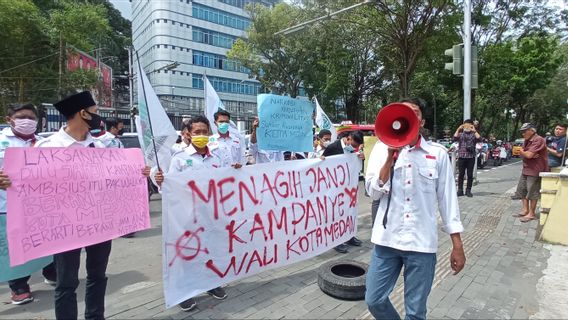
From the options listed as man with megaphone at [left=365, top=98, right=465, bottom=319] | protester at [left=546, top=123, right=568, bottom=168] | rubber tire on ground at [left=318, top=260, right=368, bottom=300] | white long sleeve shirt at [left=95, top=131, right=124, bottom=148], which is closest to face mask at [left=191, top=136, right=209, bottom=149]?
white long sleeve shirt at [left=95, top=131, right=124, bottom=148]

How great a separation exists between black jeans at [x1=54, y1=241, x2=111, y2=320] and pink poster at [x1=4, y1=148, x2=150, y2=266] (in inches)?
3.4

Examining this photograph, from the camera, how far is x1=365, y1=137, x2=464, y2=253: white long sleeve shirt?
2398 millimetres

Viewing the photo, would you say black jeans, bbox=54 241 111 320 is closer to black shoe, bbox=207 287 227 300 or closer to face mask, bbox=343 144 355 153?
black shoe, bbox=207 287 227 300

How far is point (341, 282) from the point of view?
3672mm

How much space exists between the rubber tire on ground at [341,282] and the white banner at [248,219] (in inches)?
15.0

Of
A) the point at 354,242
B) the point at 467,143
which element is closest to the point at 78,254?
the point at 354,242

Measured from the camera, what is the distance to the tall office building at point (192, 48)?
160 ft

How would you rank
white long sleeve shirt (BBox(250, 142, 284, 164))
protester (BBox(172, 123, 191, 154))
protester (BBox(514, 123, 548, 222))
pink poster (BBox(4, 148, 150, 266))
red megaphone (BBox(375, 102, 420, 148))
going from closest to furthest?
red megaphone (BBox(375, 102, 420, 148))
pink poster (BBox(4, 148, 150, 266))
protester (BBox(172, 123, 191, 154))
white long sleeve shirt (BBox(250, 142, 284, 164))
protester (BBox(514, 123, 548, 222))

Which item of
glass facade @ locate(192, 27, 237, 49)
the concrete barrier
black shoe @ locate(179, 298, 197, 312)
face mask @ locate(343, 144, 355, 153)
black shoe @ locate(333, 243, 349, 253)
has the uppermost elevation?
glass facade @ locate(192, 27, 237, 49)

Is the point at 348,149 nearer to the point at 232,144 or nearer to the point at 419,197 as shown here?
the point at 232,144

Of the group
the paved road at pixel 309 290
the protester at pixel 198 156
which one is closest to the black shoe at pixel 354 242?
the paved road at pixel 309 290

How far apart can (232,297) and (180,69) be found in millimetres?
49941

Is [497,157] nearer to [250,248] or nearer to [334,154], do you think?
[334,154]

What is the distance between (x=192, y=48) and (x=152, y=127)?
169 feet
